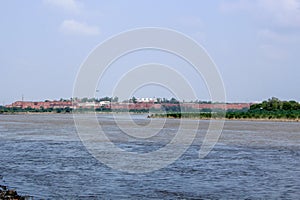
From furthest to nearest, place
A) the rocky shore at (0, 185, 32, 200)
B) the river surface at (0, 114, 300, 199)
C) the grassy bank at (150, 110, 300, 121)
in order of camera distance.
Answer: the grassy bank at (150, 110, 300, 121) < the river surface at (0, 114, 300, 199) < the rocky shore at (0, 185, 32, 200)

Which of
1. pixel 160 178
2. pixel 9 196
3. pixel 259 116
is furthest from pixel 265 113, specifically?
pixel 9 196

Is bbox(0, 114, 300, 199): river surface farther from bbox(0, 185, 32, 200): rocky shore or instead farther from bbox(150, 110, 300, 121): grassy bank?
bbox(150, 110, 300, 121): grassy bank

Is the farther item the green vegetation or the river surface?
the green vegetation

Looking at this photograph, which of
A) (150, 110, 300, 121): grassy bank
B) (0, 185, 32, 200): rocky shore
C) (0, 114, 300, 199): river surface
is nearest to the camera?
(0, 185, 32, 200): rocky shore

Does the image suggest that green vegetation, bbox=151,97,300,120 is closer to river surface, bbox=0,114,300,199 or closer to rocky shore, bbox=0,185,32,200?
river surface, bbox=0,114,300,199

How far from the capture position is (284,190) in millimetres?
12859

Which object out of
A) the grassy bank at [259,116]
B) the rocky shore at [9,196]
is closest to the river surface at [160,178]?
the rocky shore at [9,196]

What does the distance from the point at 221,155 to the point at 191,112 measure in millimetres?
84193

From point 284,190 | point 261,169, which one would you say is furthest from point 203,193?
point 261,169

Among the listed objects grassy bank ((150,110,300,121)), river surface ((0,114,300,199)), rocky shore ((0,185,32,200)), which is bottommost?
river surface ((0,114,300,199))

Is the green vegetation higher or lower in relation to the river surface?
higher

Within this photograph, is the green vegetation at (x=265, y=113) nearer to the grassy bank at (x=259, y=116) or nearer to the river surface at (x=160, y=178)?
the grassy bank at (x=259, y=116)

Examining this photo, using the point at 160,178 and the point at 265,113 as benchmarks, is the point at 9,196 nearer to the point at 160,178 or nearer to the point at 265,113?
the point at 160,178

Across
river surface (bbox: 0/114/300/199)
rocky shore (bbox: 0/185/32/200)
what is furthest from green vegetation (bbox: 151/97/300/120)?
rocky shore (bbox: 0/185/32/200)
